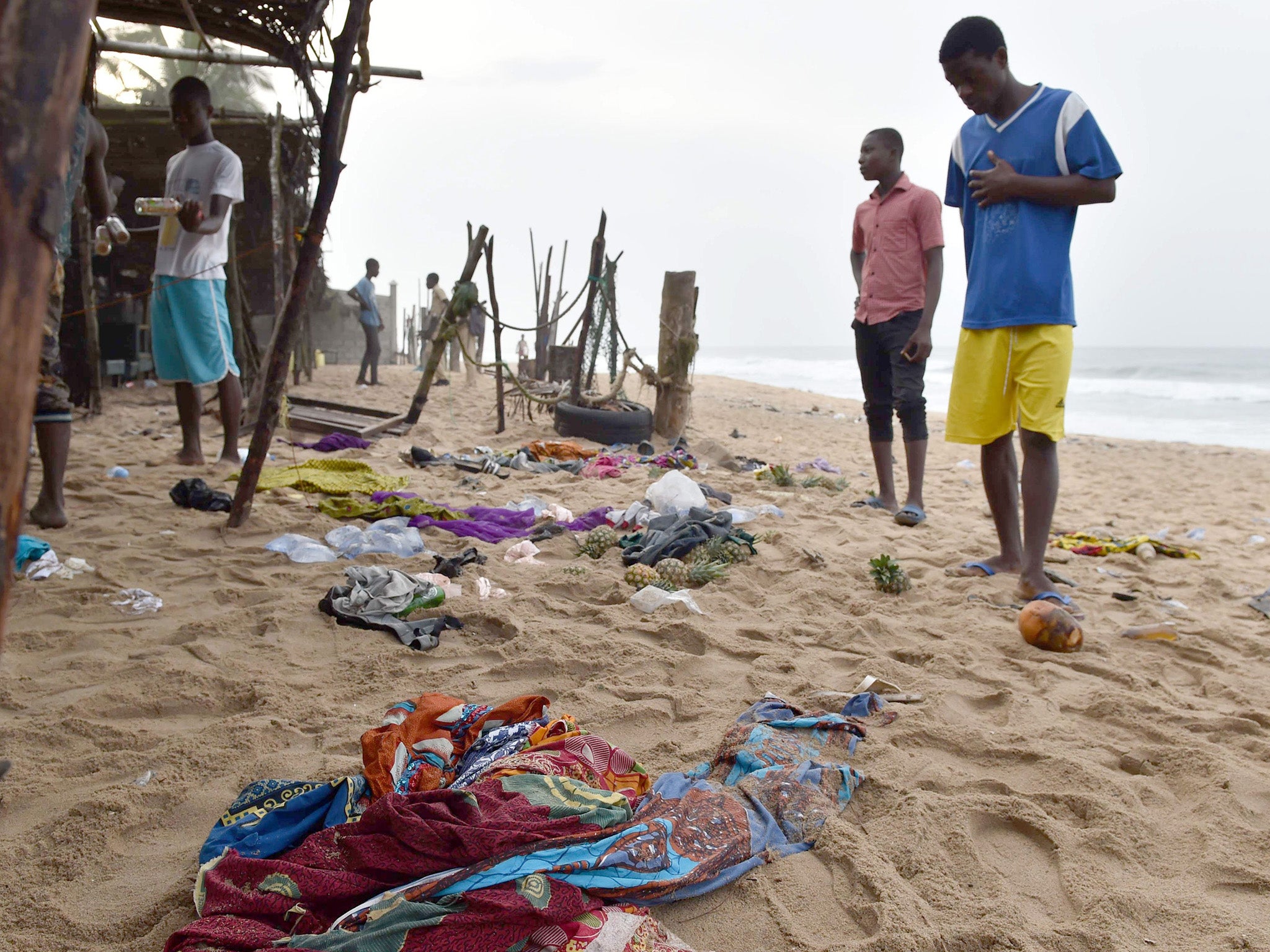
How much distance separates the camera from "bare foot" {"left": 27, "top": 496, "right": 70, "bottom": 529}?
11.2 feet

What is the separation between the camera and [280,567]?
323cm

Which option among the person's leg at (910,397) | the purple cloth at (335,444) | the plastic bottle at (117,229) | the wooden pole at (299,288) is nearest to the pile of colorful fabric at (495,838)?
the wooden pole at (299,288)

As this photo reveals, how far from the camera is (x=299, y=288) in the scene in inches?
142

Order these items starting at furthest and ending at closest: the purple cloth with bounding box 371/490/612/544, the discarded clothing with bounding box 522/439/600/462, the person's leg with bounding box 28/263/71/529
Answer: the discarded clothing with bounding box 522/439/600/462 < the purple cloth with bounding box 371/490/612/544 < the person's leg with bounding box 28/263/71/529

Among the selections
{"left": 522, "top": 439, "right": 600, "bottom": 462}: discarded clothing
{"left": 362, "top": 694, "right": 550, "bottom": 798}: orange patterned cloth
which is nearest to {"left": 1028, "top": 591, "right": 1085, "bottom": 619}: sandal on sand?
{"left": 362, "top": 694, "right": 550, "bottom": 798}: orange patterned cloth

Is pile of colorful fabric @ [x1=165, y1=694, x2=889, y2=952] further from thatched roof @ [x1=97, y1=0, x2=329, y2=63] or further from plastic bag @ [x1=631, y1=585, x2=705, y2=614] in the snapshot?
thatched roof @ [x1=97, y1=0, x2=329, y2=63]

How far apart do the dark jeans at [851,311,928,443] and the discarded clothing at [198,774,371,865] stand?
347 centimetres

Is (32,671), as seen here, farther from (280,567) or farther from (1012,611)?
(1012,611)

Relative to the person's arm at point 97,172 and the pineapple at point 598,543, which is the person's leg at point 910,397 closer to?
the pineapple at point 598,543

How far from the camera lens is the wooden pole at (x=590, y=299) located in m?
7.79

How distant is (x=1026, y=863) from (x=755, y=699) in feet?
2.67

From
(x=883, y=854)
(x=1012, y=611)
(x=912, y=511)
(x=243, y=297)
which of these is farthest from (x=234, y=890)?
(x=243, y=297)

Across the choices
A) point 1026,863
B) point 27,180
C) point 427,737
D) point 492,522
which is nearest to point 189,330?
point 492,522

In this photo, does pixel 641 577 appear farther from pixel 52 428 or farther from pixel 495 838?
pixel 52 428
